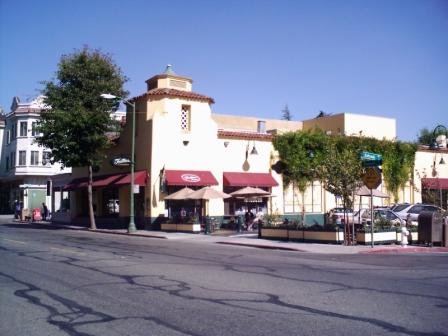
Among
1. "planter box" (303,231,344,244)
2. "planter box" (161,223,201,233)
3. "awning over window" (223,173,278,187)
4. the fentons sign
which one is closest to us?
"planter box" (303,231,344,244)

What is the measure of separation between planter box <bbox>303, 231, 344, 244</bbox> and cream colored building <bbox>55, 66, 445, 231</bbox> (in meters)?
10.0

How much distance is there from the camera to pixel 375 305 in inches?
350

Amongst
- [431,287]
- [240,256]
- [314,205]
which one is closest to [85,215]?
[314,205]

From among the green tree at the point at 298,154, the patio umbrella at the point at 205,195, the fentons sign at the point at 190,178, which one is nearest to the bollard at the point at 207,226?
the patio umbrella at the point at 205,195

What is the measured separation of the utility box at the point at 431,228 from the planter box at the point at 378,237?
1.22m

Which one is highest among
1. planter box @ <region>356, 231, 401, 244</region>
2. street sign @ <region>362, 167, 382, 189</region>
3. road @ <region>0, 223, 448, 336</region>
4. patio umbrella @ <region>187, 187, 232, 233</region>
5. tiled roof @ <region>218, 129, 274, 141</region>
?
tiled roof @ <region>218, 129, 274, 141</region>

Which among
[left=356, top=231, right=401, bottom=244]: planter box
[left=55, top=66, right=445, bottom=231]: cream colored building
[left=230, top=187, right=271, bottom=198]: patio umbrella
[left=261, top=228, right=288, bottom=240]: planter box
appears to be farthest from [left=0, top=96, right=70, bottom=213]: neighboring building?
[left=356, top=231, right=401, bottom=244]: planter box

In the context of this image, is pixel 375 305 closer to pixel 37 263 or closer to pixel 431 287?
pixel 431 287

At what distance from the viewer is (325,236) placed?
23219 mm

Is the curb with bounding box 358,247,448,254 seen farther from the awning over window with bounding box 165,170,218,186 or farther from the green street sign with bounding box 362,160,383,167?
the awning over window with bounding box 165,170,218,186

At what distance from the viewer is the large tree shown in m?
32.6

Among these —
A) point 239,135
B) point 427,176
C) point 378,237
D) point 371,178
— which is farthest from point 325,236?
point 427,176

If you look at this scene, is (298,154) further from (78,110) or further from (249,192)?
(78,110)

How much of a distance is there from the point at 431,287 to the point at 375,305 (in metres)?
2.75
